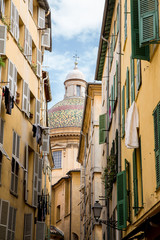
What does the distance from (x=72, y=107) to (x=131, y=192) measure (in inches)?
2051

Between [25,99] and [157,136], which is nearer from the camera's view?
[157,136]

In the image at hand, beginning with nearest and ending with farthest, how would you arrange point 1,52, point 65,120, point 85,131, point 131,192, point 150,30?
point 150,30 → point 131,192 → point 1,52 → point 85,131 → point 65,120

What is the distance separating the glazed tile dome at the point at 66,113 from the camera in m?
63.0

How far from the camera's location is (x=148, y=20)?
10789 mm

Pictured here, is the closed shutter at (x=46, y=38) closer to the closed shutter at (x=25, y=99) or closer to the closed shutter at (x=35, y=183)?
the closed shutter at (x=25, y=99)

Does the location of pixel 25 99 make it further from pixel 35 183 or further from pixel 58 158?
pixel 58 158

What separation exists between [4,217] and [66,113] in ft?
153

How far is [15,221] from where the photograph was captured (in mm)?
20344

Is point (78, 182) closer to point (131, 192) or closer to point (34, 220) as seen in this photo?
point (34, 220)

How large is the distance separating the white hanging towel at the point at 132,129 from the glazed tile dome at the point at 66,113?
48800 millimetres

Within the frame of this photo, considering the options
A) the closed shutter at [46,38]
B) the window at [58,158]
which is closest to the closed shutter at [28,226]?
the closed shutter at [46,38]

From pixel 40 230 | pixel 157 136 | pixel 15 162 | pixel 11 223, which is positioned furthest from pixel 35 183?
pixel 157 136

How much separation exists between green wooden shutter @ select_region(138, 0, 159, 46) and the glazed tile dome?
51.5m

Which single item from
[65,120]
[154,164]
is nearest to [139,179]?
[154,164]
